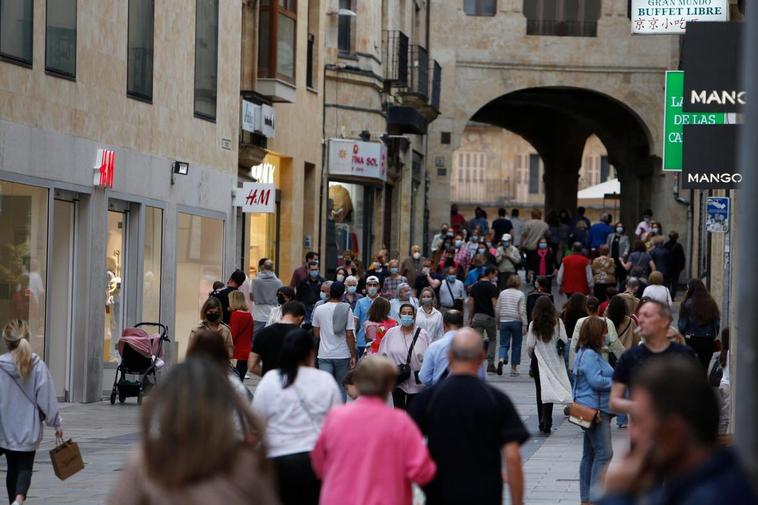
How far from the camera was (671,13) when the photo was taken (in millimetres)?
19641

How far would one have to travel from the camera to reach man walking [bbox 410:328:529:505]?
7.73 m

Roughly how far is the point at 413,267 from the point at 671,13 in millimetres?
12442

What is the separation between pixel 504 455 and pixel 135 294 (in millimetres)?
16017

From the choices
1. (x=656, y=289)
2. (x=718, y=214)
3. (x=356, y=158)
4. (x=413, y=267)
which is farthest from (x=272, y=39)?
(x=718, y=214)

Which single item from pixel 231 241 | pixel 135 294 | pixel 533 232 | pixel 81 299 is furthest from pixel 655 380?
pixel 533 232

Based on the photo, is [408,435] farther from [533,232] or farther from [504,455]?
[533,232]

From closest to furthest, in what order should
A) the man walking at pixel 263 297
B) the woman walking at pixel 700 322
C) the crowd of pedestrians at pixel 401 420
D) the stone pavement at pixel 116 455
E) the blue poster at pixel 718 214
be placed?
1. the crowd of pedestrians at pixel 401 420
2. the stone pavement at pixel 116 455
3. the woman walking at pixel 700 322
4. the blue poster at pixel 718 214
5. the man walking at pixel 263 297

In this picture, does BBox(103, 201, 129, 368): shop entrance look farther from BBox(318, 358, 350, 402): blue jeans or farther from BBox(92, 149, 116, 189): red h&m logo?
BBox(318, 358, 350, 402): blue jeans

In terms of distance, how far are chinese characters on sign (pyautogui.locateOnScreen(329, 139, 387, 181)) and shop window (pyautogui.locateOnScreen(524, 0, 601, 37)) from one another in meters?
11.5

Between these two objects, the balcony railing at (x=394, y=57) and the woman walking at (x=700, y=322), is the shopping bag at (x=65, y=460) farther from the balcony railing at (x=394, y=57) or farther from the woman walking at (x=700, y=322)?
the balcony railing at (x=394, y=57)

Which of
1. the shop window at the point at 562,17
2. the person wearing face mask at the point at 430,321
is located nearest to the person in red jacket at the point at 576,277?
the person wearing face mask at the point at 430,321

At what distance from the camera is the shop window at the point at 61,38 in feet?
65.4

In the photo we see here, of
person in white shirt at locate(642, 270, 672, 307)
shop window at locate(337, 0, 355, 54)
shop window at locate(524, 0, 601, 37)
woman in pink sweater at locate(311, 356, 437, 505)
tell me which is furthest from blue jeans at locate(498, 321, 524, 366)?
shop window at locate(524, 0, 601, 37)

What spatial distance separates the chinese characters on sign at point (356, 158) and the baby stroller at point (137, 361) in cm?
1454
